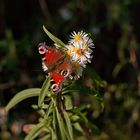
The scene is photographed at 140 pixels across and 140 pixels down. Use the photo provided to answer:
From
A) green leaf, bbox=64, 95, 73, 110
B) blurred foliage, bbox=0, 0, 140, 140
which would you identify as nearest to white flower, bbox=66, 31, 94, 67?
green leaf, bbox=64, 95, 73, 110

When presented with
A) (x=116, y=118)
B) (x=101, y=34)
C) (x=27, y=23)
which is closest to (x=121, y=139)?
(x=116, y=118)

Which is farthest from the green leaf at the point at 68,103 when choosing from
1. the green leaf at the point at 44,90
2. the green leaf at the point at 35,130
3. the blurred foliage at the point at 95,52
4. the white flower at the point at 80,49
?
the blurred foliage at the point at 95,52

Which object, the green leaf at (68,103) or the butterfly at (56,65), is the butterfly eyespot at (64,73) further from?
the green leaf at (68,103)

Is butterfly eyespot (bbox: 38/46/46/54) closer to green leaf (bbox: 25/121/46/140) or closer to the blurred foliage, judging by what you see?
green leaf (bbox: 25/121/46/140)

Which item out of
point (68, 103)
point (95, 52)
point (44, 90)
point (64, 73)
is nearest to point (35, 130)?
point (68, 103)

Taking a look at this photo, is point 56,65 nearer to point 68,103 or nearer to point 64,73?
point 64,73

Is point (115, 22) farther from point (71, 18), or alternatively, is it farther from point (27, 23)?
point (27, 23)

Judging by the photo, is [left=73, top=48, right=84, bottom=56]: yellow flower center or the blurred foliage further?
the blurred foliage

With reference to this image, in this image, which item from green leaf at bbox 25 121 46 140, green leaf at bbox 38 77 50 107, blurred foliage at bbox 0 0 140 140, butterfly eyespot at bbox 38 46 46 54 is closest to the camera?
butterfly eyespot at bbox 38 46 46 54
